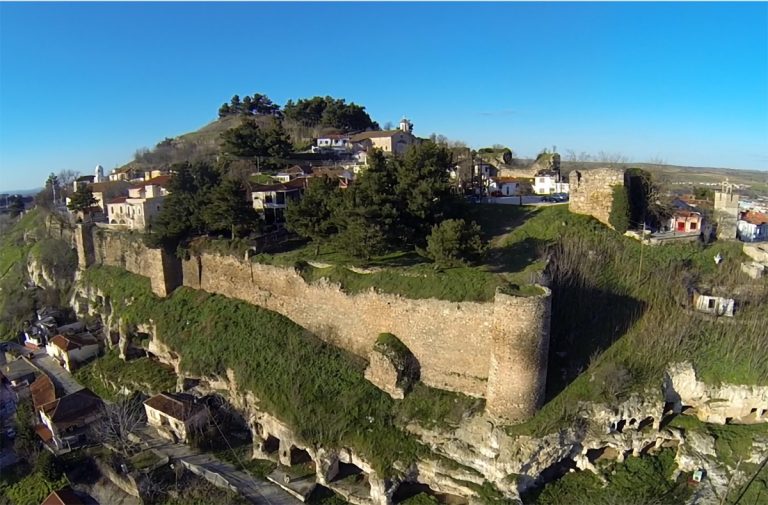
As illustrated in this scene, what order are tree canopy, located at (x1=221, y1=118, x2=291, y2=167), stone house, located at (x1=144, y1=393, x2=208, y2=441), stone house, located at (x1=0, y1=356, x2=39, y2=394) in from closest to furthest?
stone house, located at (x1=144, y1=393, x2=208, y2=441) → stone house, located at (x1=0, y1=356, x2=39, y2=394) → tree canopy, located at (x1=221, y1=118, x2=291, y2=167)

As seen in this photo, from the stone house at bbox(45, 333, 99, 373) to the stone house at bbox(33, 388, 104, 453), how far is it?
469cm

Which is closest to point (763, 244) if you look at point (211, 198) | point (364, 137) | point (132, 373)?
point (211, 198)

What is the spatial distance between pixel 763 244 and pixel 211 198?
2771 cm

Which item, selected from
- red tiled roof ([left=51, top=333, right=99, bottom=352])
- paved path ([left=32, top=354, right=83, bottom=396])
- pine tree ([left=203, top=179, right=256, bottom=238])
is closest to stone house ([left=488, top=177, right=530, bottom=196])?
pine tree ([left=203, top=179, right=256, bottom=238])

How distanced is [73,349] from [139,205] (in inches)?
440

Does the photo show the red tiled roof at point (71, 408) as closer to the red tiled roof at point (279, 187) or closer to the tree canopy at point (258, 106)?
the red tiled roof at point (279, 187)

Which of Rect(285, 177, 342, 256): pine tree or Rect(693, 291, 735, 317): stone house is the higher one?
Rect(285, 177, 342, 256): pine tree

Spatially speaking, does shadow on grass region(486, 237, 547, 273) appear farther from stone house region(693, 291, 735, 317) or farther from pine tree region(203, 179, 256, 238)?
pine tree region(203, 179, 256, 238)

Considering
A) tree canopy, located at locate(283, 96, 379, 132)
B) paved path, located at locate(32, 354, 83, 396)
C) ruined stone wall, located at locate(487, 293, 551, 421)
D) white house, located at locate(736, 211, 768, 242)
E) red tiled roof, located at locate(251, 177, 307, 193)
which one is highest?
tree canopy, located at locate(283, 96, 379, 132)

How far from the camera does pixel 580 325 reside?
19.7 metres

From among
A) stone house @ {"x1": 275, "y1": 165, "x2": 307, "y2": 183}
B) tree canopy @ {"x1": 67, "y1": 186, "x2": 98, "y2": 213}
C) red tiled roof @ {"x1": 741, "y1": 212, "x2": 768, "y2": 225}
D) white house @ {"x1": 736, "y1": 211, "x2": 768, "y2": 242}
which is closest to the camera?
white house @ {"x1": 736, "y1": 211, "x2": 768, "y2": 242}

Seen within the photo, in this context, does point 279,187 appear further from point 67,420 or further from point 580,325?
point 580,325

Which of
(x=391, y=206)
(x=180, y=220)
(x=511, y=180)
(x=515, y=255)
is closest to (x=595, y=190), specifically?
(x=515, y=255)

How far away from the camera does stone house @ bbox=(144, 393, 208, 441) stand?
2100 centimetres
